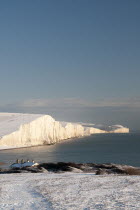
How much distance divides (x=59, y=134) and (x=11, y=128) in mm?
32701

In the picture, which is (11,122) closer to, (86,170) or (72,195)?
(86,170)

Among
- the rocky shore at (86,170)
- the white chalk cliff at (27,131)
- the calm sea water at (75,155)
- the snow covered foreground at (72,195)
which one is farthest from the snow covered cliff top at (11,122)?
the snow covered foreground at (72,195)

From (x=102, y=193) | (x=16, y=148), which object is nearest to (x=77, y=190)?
(x=102, y=193)

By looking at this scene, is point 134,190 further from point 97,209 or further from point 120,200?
point 97,209

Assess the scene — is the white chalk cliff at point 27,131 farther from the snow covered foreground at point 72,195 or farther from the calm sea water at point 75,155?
the snow covered foreground at point 72,195

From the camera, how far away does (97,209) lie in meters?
11.6

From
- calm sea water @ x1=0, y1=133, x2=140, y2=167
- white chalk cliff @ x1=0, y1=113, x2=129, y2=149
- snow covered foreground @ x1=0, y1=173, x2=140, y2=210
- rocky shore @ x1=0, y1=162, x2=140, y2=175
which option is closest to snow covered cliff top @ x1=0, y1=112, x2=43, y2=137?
white chalk cliff @ x1=0, y1=113, x2=129, y2=149

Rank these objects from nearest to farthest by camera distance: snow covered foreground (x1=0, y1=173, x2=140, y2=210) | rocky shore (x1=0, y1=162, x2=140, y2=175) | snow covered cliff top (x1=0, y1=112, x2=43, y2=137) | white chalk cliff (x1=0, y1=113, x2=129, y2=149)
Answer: snow covered foreground (x1=0, y1=173, x2=140, y2=210), rocky shore (x1=0, y1=162, x2=140, y2=175), white chalk cliff (x1=0, y1=113, x2=129, y2=149), snow covered cliff top (x1=0, y1=112, x2=43, y2=137)

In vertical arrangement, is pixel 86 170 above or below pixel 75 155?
above

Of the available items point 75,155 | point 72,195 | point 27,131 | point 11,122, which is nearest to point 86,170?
point 72,195

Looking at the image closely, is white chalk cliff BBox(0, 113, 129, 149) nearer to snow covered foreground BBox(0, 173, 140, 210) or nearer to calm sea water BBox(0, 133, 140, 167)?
calm sea water BBox(0, 133, 140, 167)

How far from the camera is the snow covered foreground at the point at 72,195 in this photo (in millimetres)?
12305

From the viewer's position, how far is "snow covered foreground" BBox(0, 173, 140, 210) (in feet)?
40.4

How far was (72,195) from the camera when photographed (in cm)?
1460
